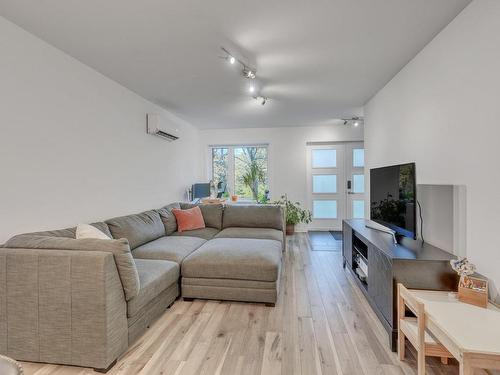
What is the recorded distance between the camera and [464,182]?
1792 mm

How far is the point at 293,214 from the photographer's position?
536cm

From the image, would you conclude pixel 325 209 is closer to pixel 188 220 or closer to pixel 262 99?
pixel 262 99

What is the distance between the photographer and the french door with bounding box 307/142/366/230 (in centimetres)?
555

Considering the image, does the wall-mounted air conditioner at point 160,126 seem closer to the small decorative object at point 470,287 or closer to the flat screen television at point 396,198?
the flat screen television at point 396,198

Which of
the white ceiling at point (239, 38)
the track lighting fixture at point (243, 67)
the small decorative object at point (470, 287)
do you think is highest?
the white ceiling at point (239, 38)

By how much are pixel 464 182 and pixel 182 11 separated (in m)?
2.31

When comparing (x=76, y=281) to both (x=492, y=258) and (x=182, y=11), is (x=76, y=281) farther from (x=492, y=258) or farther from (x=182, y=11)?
(x=492, y=258)

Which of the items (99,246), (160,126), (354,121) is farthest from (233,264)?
(354,121)

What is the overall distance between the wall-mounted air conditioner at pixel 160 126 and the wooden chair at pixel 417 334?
11.3 feet

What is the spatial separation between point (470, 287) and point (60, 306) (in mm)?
2539

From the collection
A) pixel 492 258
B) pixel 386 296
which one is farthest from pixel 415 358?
pixel 492 258

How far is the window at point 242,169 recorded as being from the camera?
5723 mm

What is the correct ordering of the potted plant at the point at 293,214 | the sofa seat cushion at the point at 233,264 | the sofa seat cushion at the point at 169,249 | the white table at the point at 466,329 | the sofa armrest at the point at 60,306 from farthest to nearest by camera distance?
the potted plant at the point at 293,214, the sofa seat cushion at the point at 169,249, the sofa seat cushion at the point at 233,264, the sofa armrest at the point at 60,306, the white table at the point at 466,329

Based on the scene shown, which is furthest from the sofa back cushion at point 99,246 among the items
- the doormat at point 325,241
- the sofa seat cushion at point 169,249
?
the doormat at point 325,241
